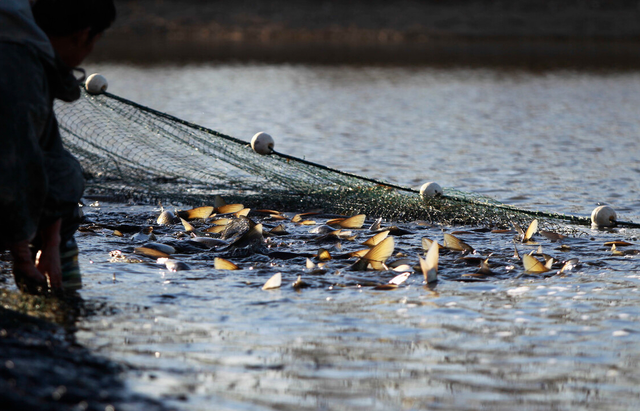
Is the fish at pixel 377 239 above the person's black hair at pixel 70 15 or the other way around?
the other way around

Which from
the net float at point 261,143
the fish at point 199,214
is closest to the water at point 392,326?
the fish at point 199,214

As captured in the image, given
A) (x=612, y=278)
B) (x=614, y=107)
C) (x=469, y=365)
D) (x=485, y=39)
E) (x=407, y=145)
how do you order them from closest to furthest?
(x=469, y=365) < (x=612, y=278) < (x=407, y=145) < (x=614, y=107) < (x=485, y=39)

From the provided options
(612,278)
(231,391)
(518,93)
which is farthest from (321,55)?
(231,391)

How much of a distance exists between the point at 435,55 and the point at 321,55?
403 centimetres

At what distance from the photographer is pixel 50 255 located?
364 cm

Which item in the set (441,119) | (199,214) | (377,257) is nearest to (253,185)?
(199,214)

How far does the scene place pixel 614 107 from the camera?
1569cm

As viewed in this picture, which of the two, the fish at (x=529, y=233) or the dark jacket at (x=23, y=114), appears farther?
the fish at (x=529, y=233)

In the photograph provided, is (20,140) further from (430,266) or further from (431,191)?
(431,191)

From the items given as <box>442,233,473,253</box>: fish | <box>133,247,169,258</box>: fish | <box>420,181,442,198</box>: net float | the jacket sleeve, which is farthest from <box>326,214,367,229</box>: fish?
the jacket sleeve

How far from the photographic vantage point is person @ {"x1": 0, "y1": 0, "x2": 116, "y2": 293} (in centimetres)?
319

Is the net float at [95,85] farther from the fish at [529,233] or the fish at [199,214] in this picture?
the fish at [529,233]

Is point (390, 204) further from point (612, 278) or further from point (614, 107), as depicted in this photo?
point (614, 107)

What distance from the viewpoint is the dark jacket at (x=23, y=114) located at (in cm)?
318
